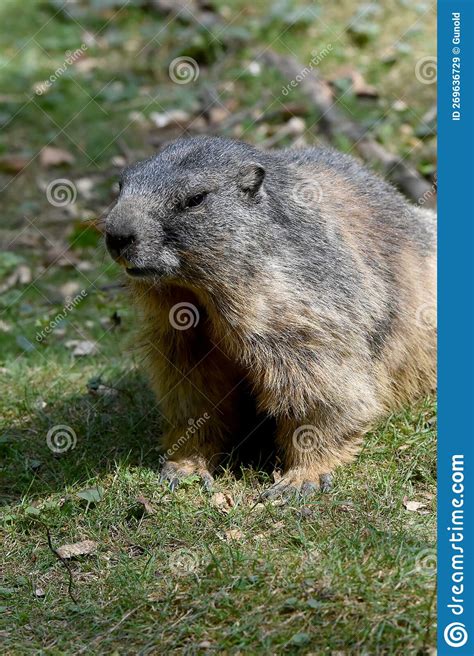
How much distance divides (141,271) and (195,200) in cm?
61

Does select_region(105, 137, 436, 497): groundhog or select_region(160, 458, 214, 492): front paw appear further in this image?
select_region(160, 458, 214, 492): front paw

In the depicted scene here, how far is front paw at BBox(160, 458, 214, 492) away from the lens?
6.66 m

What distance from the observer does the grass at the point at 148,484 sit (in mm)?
5156

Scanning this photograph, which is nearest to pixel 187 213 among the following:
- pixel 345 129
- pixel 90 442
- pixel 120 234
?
pixel 120 234

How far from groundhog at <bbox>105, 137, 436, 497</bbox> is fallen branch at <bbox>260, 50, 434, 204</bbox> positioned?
2.78m

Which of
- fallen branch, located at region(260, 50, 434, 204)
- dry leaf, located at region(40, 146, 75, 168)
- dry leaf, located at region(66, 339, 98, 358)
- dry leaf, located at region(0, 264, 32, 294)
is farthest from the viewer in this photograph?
dry leaf, located at region(40, 146, 75, 168)

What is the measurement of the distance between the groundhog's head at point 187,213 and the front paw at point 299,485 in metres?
1.57

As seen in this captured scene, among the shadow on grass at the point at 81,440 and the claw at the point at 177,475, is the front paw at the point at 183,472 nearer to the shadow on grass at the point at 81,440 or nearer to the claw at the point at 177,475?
the claw at the point at 177,475

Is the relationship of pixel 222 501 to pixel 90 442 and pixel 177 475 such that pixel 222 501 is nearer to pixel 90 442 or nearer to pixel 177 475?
pixel 177 475

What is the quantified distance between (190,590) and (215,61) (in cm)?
907

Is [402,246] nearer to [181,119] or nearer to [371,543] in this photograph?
[371,543]

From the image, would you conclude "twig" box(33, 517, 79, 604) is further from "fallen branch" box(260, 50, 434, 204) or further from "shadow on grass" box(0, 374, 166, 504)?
"fallen branch" box(260, 50, 434, 204)

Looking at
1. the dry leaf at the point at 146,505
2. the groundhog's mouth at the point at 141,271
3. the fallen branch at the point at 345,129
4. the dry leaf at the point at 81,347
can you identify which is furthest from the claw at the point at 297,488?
the fallen branch at the point at 345,129

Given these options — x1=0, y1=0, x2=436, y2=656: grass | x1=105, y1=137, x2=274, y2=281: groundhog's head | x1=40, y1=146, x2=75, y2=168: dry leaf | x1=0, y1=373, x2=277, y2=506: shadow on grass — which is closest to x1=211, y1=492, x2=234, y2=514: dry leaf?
x1=0, y1=0, x2=436, y2=656: grass
